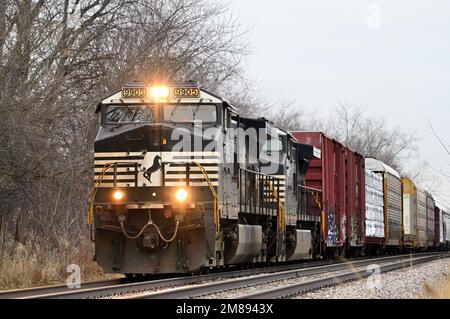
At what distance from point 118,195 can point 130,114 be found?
1.57 m

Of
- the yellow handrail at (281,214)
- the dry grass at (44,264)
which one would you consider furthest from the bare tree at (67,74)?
the yellow handrail at (281,214)

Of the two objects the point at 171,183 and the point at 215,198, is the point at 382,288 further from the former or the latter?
the point at 171,183

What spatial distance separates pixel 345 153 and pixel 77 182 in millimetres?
9903

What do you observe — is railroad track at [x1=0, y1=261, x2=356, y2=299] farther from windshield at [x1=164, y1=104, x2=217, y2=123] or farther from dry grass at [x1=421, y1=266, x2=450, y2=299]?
dry grass at [x1=421, y1=266, x2=450, y2=299]

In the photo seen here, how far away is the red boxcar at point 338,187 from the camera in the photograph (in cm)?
2422

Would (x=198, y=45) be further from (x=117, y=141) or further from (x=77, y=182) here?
(x=117, y=141)

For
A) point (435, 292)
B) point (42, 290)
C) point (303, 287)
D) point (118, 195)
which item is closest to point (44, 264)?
point (118, 195)

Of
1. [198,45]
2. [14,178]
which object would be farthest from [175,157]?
[198,45]

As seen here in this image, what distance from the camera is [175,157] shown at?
1522 centimetres

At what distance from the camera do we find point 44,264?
1634cm

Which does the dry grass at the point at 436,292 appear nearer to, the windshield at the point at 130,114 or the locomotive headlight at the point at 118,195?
the locomotive headlight at the point at 118,195

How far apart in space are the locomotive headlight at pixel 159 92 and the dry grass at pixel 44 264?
3.78 meters

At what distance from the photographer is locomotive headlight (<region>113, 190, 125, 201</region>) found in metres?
15.2

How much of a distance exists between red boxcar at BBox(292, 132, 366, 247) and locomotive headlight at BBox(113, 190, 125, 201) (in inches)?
376
